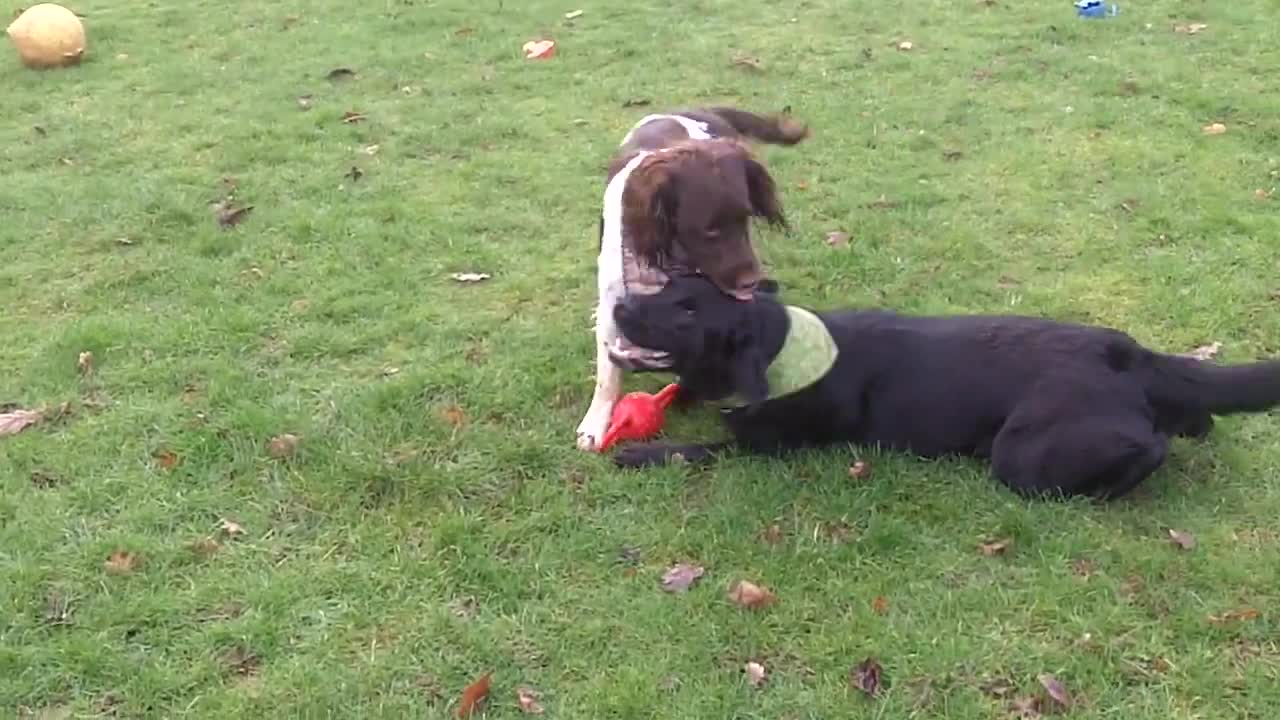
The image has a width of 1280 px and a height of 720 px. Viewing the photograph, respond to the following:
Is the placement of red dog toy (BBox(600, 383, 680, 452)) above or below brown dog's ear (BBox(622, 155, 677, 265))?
below

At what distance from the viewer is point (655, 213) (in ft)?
14.9

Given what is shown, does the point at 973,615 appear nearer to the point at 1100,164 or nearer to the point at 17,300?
the point at 1100,164

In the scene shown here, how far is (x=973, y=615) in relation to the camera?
3.79 metres

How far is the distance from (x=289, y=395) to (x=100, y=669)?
162 centimetres

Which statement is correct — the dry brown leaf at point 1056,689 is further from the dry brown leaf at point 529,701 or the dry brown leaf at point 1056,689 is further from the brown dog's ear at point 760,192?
the brown dog's ear at point 760,192

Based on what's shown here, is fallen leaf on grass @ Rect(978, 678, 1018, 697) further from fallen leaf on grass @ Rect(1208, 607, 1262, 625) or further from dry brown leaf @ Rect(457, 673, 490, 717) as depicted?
dry brown leaf @ Rect(457, 673, 490, 717)

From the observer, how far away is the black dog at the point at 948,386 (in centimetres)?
414

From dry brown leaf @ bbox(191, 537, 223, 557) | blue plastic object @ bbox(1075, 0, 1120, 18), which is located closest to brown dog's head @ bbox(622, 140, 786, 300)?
dry brown leaf @ bbox(191, 537, 223, 557)

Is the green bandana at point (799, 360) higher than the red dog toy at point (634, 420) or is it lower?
higher

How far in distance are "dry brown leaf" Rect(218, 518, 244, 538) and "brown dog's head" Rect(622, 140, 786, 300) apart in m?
1.61

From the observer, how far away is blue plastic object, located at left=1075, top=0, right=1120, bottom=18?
33.1ft

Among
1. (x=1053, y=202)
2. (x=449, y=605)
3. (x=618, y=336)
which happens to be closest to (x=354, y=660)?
(x=449, y=605)

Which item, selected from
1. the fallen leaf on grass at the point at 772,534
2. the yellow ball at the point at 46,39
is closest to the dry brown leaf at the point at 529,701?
the fallen leaf on grass at the point at 772,534

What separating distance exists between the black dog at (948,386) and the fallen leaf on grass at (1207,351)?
0.84 m
